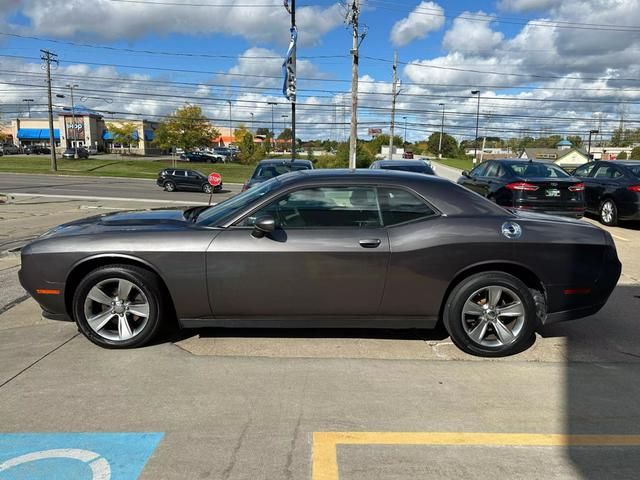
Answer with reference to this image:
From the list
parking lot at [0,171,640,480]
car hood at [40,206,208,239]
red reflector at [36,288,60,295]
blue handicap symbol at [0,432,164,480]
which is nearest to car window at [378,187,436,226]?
parking lot at [0,171,640,480]

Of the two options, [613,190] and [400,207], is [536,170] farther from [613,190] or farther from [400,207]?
[400,207]

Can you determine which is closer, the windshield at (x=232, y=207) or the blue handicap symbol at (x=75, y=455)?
the blue handicap symbol at (x=75, y=455)

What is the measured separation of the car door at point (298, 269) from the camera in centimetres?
384

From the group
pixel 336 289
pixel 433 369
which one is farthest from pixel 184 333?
pixel 433 369

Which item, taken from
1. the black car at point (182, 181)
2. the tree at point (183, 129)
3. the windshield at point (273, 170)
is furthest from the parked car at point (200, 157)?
the windshield at point (273, 170)

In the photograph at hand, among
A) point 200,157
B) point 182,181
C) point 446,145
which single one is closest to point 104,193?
point 182,181

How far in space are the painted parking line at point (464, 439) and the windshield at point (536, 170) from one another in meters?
8.07

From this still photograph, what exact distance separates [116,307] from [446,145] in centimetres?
13302

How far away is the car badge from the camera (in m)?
3.96

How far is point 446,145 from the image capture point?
130 meters

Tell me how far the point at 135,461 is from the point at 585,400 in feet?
9.71

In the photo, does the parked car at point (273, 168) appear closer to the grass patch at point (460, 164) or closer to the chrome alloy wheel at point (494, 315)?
the chrome alloy wheel at point (494, 315)

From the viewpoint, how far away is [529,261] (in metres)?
3.97

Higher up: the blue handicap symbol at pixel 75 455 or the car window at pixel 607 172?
the car window at pixel 607 172
